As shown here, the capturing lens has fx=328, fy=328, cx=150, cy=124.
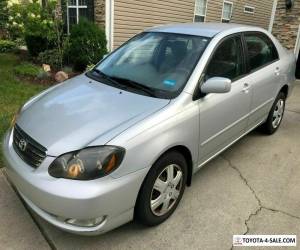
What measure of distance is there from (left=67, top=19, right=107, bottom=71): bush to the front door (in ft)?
16.0

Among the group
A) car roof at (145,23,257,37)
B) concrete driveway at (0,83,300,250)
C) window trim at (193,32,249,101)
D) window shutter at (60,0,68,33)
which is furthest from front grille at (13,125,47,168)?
window shutter at (60,0,68,33)

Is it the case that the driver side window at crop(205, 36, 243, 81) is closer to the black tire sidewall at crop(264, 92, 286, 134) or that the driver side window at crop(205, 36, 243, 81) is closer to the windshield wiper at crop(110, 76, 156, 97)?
the windshield wiper at crop(110, 76, 156, 97)

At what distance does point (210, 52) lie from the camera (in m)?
3.21

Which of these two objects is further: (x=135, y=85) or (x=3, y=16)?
(x=3, y=16)

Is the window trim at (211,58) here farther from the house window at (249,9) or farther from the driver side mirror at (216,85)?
the house window at (249,9)

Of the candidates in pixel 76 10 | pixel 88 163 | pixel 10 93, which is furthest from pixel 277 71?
pixel 76 10

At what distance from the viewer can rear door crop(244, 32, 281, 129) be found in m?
3.93

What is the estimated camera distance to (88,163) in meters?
2.31

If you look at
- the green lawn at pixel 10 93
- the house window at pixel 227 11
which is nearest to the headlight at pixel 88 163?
the green lawn at pixel 10 93

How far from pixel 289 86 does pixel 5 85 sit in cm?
522

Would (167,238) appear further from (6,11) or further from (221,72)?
(6,11)

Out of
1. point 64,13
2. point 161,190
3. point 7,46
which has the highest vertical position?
point 64,13

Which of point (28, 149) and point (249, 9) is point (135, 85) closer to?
point (28, 149)

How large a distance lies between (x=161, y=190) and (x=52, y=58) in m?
6.52
